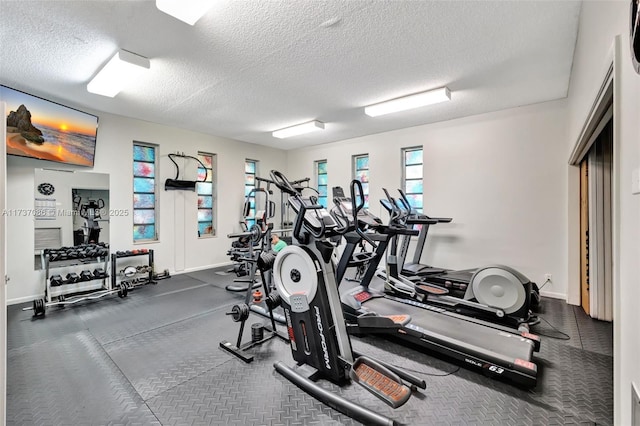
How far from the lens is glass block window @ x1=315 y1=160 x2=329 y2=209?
7.58 meters

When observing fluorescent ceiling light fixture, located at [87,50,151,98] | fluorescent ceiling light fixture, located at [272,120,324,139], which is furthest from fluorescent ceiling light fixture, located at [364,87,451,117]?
fluorescent ceiling light fixture, located at [87,50,151,98]

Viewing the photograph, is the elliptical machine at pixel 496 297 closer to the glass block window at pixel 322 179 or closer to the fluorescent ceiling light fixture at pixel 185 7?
the fluorescent ceiling light fixture at pixel 185 7

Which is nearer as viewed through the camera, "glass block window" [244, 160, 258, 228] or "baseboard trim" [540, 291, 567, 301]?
"baseboard trim" [540, 291, 567, 301]

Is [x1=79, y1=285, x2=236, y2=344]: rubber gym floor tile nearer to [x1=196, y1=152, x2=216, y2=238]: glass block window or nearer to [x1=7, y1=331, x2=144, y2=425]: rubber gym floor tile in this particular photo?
[x1=7, y1=331, x2=144, y2=425]: rubber gym floor tile

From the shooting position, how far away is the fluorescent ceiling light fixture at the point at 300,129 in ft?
18.3

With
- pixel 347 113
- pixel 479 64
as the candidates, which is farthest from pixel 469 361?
pixel 347 113

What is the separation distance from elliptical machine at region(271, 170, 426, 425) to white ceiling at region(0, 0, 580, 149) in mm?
1671

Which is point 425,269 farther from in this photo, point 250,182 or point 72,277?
point 72,277

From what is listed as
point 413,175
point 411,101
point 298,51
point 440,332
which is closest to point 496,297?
point 440,332

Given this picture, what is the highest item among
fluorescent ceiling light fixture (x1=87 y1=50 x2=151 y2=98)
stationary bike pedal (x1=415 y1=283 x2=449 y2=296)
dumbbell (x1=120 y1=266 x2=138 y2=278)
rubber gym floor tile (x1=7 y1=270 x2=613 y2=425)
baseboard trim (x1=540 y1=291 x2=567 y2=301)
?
fluorescent ceiling light fixture (x1=87 y1=50 x2=151 y2=98)

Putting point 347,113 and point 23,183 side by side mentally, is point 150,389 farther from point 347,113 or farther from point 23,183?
point 347,113

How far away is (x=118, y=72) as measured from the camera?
3248 millimetres

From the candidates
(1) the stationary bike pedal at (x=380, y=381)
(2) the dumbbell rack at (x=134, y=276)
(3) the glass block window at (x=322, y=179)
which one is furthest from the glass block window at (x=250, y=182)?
(1) the stationary bike pedal at (x=380, y=381)

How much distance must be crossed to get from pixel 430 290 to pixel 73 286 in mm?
5401
